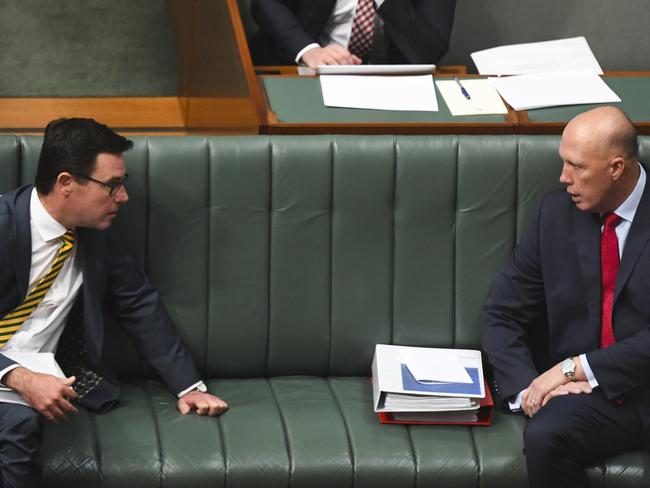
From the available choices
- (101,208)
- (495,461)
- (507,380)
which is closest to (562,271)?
(507,380)

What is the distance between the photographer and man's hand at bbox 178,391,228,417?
10.9ft

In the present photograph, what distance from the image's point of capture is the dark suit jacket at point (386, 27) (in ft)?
14.7

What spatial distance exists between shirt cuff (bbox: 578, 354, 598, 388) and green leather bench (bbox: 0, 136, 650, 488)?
0.73 ft

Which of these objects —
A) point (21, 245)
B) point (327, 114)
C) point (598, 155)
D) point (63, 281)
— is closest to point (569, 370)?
point (598, 155)

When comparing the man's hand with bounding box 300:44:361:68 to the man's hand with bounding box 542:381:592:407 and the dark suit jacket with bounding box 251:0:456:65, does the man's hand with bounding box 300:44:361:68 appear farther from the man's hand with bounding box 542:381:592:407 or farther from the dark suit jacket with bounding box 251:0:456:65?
the man's hand with bounding box 542:381:592:407

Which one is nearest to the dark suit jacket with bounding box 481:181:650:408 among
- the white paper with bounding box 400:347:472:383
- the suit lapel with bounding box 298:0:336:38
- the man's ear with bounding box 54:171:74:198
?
the white paper with bounding box 400:347:472:383

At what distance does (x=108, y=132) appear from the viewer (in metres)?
3.19

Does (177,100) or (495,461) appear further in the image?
(177,100)

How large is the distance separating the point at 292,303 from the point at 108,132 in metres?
0.75

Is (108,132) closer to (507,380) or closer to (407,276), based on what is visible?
(407,276)

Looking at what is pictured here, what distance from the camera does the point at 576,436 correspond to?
319 centimetres

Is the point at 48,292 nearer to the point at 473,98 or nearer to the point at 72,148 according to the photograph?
the point at 72,148

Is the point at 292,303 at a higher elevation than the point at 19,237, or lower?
lower

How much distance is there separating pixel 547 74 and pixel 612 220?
0.95 metres
